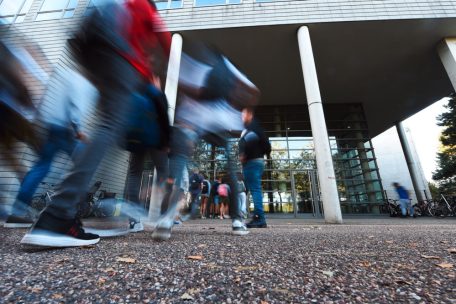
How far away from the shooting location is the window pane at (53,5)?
36.6 ft

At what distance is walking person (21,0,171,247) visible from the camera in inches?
61.1

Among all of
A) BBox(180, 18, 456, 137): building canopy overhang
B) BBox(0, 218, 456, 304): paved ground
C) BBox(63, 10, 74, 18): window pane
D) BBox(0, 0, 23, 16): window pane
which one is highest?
BBox(0, 0, 23, 16): window pane

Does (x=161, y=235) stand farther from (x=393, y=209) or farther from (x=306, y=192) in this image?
(x=393, y=209)

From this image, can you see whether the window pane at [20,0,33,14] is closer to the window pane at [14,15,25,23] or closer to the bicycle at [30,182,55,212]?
the window pane at [14,15,25,23]

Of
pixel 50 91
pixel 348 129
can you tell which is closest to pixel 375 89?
pixel 348 129

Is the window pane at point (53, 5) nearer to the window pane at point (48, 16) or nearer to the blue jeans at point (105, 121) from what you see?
the window pane at point (48, 16)

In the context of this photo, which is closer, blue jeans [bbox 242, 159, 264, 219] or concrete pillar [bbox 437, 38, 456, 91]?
blue jeans [bbox 242, 159, 264, 219]

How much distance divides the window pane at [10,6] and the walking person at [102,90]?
46.4 feet

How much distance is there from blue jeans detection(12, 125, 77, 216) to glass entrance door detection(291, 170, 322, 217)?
358 inches

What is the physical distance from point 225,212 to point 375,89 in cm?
1168

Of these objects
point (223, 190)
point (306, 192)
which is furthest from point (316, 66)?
point (223, 190)

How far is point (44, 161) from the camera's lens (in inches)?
123

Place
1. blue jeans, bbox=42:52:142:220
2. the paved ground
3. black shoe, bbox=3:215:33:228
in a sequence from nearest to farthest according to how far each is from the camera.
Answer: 1. the paved ground
2. blue jeans, bbox=42:52:142:220
3. black shoe, bbox=3:215:33:228

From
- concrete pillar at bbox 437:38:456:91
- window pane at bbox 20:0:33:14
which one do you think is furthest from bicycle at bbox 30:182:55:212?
concrete pillar at bbox 437:38:456:91
